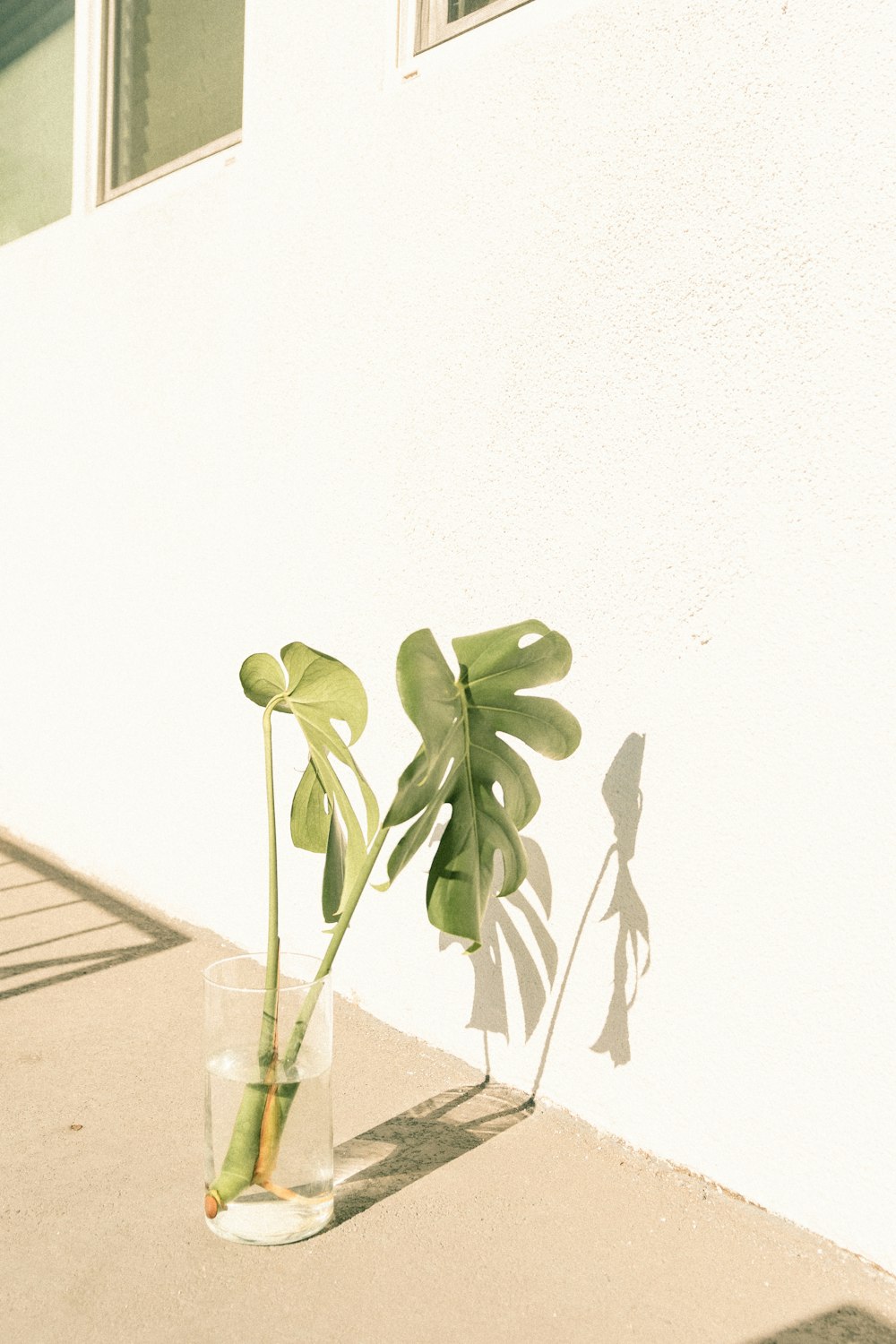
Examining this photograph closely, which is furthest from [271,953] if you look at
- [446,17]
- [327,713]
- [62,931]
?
[446,17]

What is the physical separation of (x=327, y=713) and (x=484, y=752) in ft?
0.76

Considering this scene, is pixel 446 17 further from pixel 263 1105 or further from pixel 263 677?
pixel 263 1105

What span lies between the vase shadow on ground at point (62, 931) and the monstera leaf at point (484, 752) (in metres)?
1.45

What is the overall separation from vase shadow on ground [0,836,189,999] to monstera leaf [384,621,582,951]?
1450mm

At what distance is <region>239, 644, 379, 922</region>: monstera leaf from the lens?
64.3 inches

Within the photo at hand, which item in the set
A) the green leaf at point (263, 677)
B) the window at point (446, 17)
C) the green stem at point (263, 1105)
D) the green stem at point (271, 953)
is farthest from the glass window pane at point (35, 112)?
the green stem at point (263, 1105)

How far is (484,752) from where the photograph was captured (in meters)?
1.74

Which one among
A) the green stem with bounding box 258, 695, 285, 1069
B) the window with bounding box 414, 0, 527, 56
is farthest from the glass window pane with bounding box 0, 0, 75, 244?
the green stem with bounding box 258, 695, 285, 1069

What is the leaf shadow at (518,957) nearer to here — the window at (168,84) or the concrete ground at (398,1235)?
the concrete ground at (398,1235)

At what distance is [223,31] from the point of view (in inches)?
122

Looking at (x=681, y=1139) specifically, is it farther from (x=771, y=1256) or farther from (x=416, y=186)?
(x=416, y=186)

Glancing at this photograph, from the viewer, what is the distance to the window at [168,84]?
10.2ft

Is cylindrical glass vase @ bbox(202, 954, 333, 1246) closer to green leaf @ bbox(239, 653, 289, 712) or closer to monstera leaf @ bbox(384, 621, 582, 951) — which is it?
monstera leaf @ bbox(384, 621, 582, 951)

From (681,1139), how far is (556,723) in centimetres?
72
